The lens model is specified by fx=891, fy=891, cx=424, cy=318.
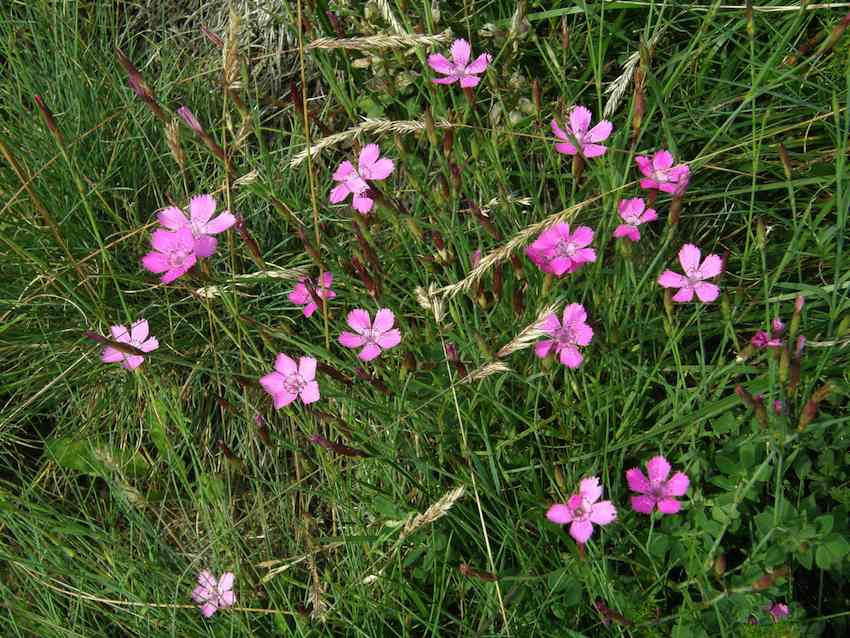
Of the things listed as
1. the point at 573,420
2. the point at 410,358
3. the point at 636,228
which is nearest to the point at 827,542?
the point at 573,420

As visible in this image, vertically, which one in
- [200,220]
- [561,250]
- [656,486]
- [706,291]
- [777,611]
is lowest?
[777,611]

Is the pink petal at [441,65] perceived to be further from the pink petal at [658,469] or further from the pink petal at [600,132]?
the pink petal at [658,469]

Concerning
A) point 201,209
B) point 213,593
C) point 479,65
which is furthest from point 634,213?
point 213,593

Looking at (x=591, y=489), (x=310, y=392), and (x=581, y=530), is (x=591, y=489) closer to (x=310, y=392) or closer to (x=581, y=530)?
(x=581, y=530)

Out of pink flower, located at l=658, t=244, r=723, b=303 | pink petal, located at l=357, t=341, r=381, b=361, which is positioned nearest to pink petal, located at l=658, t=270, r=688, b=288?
pink flower, located at l=658, t=244, r=723, b=303

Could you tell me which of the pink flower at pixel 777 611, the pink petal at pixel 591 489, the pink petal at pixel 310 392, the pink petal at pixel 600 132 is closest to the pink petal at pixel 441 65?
the pink petal at pixel 600 132

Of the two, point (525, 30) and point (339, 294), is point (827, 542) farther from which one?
point (525, 30)
